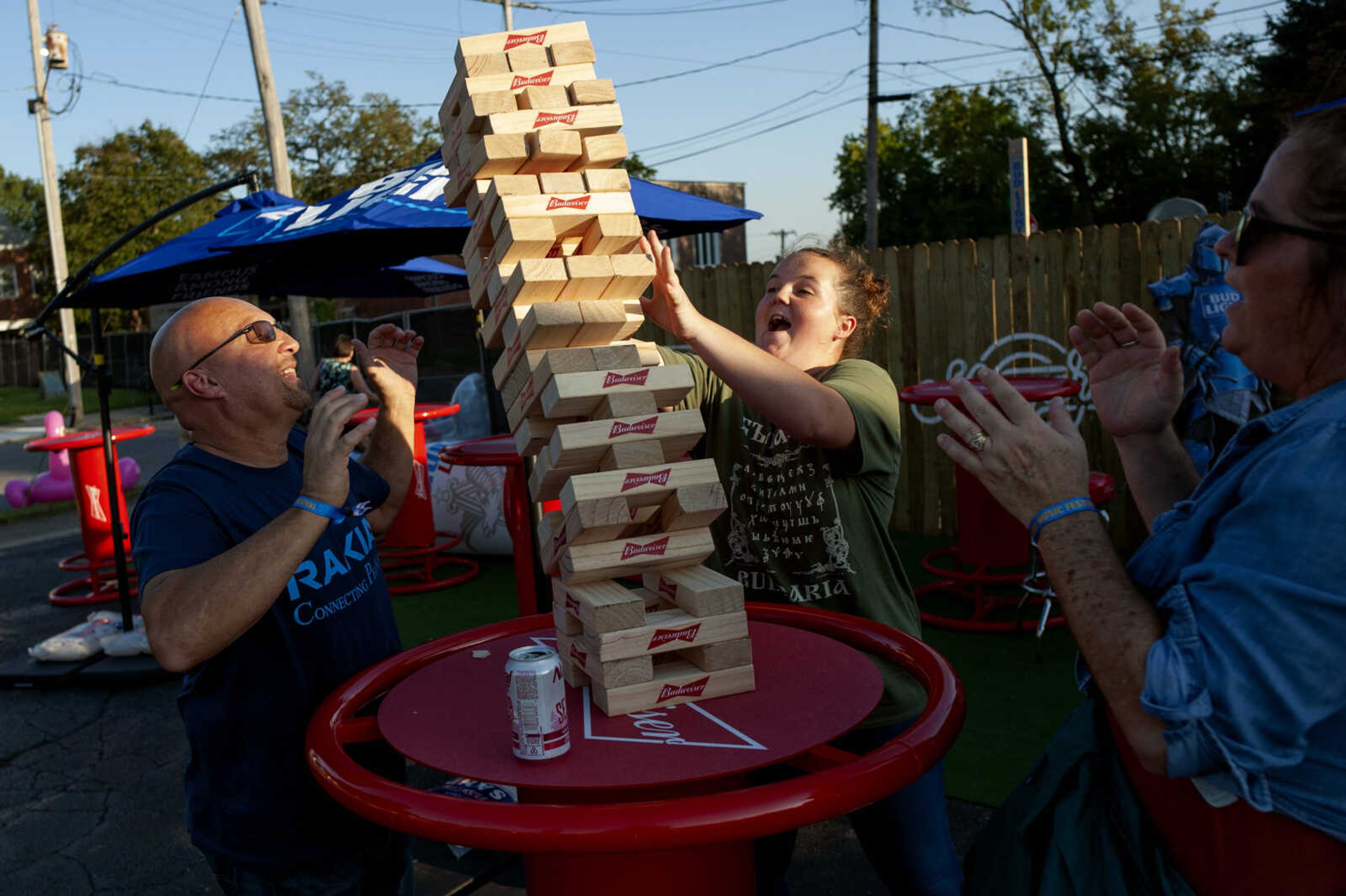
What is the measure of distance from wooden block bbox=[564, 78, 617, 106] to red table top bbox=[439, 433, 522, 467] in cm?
328

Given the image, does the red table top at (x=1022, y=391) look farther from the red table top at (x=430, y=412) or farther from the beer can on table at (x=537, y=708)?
the red table top at (x=430, y=412)

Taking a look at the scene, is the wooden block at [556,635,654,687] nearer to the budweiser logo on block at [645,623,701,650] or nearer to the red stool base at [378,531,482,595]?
the budweiser logo on block at [645,623,701,650]

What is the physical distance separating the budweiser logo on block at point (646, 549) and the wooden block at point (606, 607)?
7 centimetres

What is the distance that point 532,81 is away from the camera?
1.85m

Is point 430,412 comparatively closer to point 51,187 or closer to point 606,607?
point 606,607

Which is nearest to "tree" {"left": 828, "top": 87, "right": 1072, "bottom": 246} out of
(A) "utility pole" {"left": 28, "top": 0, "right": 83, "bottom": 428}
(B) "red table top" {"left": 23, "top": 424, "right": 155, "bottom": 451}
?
(A) "utility pole" {"left": 28, "top": 0, "right": 83, "bottom": 428}

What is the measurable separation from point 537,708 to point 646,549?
385mm

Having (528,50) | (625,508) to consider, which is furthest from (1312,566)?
(528,50)

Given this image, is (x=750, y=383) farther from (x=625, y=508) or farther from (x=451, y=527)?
(x=451, y=527)

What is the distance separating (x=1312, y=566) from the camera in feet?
3.43

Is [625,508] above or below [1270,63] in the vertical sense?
below

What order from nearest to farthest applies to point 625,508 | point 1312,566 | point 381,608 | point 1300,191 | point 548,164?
point 1312,566, point 1300,191, point 625,508, point 548,164, point 381,608

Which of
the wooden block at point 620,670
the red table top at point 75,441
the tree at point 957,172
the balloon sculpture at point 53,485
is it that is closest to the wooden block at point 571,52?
the wooden block at point 620,670

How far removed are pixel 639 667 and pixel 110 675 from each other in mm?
5337
